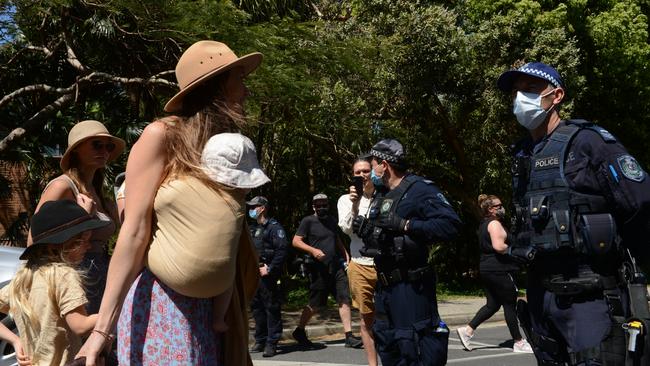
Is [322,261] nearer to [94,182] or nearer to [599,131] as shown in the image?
[94,182]

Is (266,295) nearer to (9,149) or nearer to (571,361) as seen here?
(9,149)

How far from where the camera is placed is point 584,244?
3.78 m

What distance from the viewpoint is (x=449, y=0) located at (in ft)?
68.0

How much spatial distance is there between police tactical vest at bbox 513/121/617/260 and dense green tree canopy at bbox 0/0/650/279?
8347 mm

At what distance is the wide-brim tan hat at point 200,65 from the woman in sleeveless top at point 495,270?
6224 mm

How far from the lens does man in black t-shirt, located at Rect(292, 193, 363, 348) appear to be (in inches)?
404

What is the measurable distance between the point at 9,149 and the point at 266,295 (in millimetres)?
5260

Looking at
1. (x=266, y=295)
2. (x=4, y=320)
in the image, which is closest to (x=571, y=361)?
(x=4, y=320)

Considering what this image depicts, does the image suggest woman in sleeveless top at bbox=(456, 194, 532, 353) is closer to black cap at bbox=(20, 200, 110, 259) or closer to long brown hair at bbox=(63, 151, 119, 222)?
long brown hair at bbox=(63, 151, 119, 222)

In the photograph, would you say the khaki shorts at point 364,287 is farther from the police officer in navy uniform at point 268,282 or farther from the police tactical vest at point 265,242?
the police tactical vest at point 265,242

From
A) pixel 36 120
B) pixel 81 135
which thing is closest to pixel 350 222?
pixel 81 135

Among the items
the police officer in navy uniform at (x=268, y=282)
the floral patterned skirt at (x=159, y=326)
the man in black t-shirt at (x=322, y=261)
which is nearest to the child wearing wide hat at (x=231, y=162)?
the floral patterned skirt at (x=159, y=326)

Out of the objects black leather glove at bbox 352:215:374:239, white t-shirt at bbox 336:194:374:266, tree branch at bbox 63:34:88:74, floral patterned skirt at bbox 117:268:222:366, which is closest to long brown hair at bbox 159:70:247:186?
floral patterned skirt at bbox 117:268:222:366

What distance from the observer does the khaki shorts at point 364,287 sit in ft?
25.0
